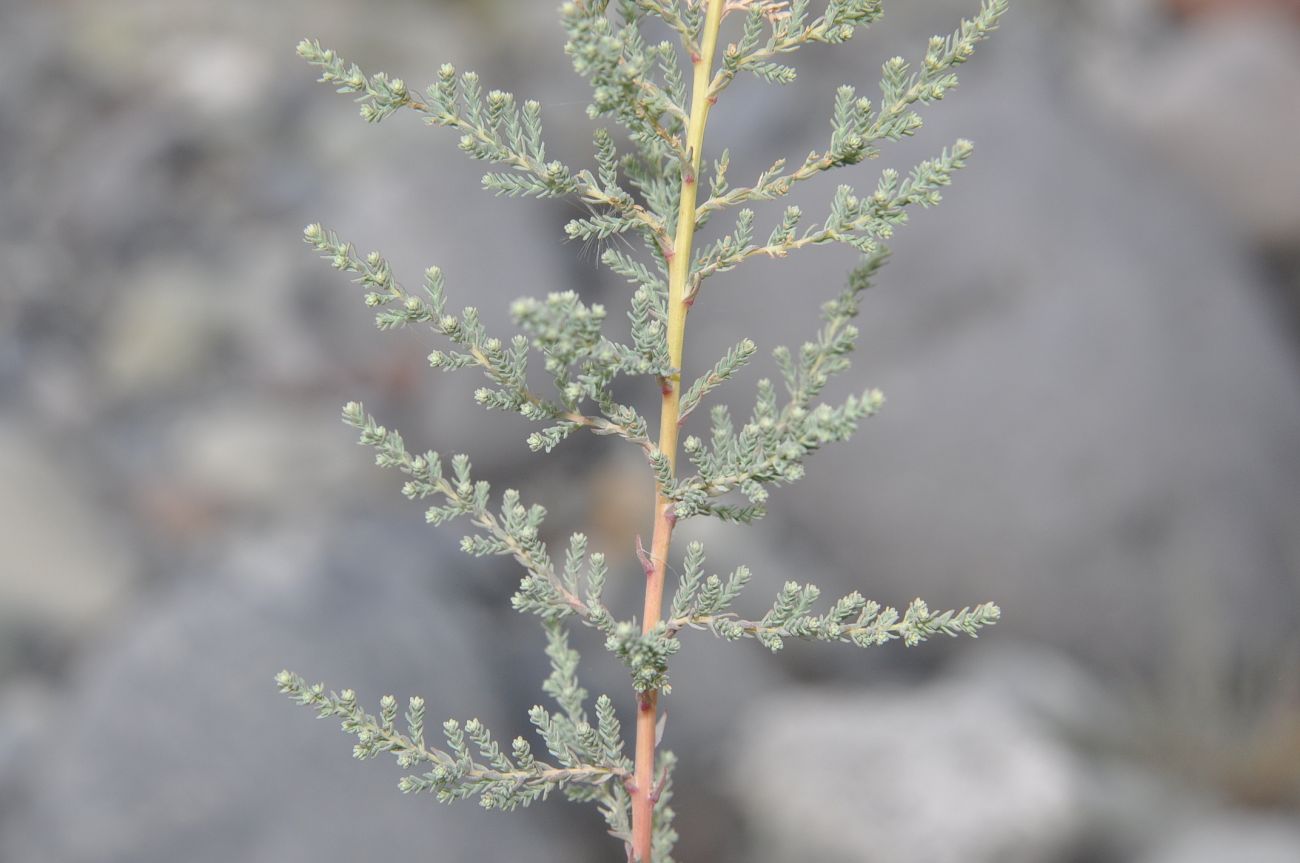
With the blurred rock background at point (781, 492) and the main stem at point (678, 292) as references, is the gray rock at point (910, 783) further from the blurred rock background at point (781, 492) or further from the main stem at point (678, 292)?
the main stem at point (678, 292)

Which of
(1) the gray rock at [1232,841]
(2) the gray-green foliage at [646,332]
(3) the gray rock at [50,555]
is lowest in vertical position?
(2) the gray-green foliage at [646,332]

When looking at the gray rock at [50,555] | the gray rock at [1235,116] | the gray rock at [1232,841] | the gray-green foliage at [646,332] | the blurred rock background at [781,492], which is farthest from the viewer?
the gray rock at [1235,116]

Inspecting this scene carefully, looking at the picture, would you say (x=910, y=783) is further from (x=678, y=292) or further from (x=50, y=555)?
(x=50, y=555)

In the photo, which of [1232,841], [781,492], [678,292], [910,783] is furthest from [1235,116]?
[678,292]

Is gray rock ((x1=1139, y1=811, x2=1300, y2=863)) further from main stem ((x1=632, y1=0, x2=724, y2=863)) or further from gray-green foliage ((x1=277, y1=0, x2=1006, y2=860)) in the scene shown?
main stem ((x1=632, y1=0, x2=724, y2=863))

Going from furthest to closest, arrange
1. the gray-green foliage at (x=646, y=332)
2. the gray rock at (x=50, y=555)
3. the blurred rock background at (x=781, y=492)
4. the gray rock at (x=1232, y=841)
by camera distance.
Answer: the gray rock at (x=50, y=555) → the gray rock at (x=1232, y=841) → the blurred rock background at (x=781, y=492) → the gray-green foliage at (x=646, y=332)

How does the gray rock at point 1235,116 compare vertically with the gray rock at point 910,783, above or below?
above

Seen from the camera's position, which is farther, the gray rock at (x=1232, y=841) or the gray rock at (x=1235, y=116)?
the gray rock at (x=1235, y=116)

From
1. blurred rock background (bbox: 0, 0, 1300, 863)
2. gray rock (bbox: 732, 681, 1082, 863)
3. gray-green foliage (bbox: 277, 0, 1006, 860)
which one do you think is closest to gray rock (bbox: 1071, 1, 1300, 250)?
blurred rock background (bbox: 0, 0, 1300, 863)

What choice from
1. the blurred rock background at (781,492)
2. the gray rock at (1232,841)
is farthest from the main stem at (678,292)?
the gray rock at (1232,841)
